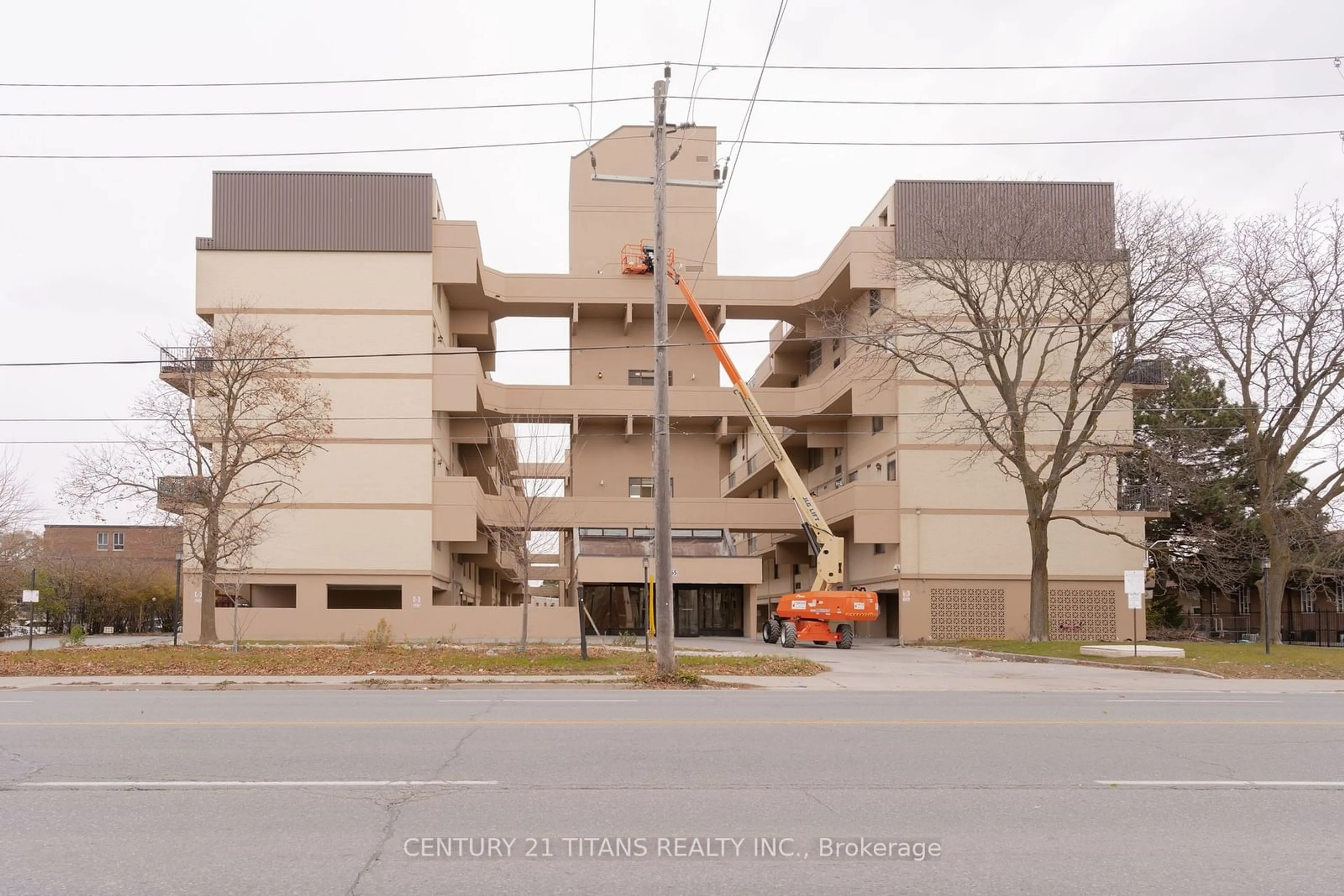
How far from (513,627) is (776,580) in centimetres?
2514

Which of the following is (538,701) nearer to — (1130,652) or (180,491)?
(1130,652)

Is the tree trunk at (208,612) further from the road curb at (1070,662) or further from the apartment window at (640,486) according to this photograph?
the road curb at (1070,662)

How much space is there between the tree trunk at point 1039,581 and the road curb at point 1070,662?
254cm

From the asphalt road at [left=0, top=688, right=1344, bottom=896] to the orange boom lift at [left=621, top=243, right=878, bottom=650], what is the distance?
21.6m

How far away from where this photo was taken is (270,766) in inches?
354

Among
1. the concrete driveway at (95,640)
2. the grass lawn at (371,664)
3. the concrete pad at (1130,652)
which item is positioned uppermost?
the grass lawn at (371,664)

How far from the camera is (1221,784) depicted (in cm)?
856

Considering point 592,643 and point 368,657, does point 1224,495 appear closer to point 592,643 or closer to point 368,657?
point 592,643

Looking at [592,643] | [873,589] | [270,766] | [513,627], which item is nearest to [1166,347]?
[873,589]

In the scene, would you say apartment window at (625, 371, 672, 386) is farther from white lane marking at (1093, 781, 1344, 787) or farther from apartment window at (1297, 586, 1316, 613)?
white lane marking at (1093, 781, 1344, 787)

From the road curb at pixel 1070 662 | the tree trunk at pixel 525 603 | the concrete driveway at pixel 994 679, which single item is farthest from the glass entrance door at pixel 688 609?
the concrete driveway at pixel 994 679

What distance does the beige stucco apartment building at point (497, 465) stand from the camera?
135 ft

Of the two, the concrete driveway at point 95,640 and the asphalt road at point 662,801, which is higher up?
the asphalt road at point 662,801

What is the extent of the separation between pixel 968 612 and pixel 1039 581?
604 centimetres
